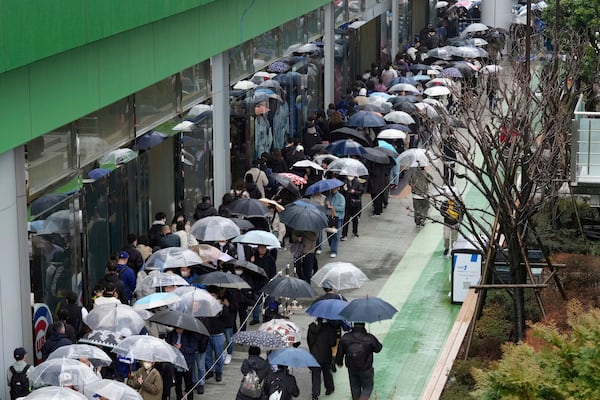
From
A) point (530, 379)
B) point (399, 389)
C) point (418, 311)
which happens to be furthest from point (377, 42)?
point (530, 379)

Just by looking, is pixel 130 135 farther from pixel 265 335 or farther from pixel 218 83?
pixel 265 335

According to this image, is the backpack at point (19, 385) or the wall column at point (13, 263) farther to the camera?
the wall column at point (13, 263)

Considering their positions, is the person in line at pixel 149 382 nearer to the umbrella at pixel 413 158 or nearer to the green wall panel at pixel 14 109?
the green wall panel at pixel 14 109

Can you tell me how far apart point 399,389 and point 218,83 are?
10.3 meters

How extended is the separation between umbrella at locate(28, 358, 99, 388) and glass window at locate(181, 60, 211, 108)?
11155 millimetres

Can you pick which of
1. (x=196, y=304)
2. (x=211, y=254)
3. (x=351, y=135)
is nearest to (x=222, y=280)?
(x=196, y=304)

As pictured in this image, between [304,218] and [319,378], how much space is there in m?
4.96

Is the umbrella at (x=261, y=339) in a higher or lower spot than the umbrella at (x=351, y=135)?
higher

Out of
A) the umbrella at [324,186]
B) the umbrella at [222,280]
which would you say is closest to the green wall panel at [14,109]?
the umbrella at [222,280]

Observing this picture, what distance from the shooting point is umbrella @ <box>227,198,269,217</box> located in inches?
958

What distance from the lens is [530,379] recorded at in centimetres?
1345

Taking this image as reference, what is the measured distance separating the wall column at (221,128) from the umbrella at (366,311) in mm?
9944

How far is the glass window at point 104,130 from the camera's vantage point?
21594mm

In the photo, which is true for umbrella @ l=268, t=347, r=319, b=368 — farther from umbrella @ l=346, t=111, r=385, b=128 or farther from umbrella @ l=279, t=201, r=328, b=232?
umbrella @ l=346, t=111, r=385, b=128
